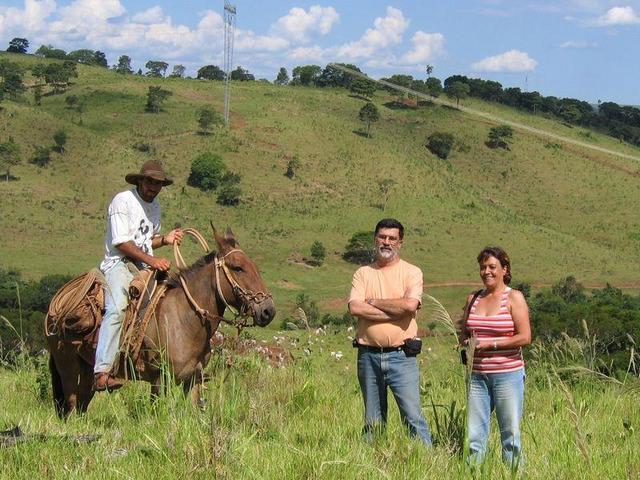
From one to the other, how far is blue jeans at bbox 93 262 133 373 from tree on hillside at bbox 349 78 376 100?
11635 centimetres

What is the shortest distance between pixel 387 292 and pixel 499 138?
101m

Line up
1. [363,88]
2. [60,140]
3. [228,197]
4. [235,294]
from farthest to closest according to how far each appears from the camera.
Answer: [363,88] < [60,140] < [228,197] < [235,294]

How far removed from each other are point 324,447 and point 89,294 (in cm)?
283

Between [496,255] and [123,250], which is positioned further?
[123,250]

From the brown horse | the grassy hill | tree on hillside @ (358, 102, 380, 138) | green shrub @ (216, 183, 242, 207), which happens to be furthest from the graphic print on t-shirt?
tree on hillside @ (358, 102, 380, 138)

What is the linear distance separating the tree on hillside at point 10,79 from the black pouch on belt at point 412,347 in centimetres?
8847

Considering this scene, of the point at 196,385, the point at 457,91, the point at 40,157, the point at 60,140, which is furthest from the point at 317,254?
the point at 457,91

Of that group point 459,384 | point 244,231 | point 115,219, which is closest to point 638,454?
point 459,384

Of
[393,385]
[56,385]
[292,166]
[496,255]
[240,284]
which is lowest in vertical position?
[292,166]

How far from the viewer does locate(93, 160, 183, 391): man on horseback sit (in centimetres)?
663

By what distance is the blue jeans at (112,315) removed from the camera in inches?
261

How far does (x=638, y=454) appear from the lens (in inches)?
192

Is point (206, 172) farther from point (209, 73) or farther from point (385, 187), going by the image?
point (209, 73)

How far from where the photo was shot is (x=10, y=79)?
94.4 m
